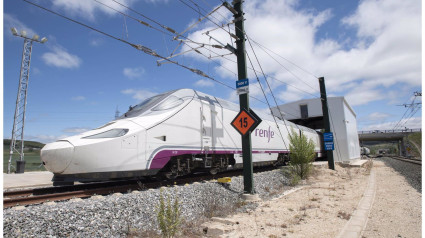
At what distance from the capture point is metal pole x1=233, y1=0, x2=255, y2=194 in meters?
8.46

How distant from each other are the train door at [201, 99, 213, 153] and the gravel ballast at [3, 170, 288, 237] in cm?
233

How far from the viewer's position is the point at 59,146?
6312 mm

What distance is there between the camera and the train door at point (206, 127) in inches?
369

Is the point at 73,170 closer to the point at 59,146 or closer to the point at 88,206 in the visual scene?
the point at 59,146

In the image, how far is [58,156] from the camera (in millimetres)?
6203

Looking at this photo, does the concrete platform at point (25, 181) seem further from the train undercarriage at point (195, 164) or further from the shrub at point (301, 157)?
the shrub at point (301, 157)

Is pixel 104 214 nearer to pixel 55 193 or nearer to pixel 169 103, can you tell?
pixel 55 193

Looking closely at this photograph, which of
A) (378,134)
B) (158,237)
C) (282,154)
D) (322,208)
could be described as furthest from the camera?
(378,134)

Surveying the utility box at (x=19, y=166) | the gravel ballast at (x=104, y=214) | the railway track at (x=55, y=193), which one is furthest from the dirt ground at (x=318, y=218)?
the utility box at (x=19, y=166)

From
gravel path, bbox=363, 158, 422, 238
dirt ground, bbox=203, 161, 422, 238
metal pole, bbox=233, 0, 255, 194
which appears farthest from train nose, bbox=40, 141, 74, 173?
gravel path, bbox=363, 158, 422, 238

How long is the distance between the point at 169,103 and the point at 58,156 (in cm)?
373

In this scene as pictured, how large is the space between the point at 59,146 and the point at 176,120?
Result: 3.35 meters

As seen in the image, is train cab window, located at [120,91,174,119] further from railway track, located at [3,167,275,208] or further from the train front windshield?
railway track, located at [3,167,275,208]

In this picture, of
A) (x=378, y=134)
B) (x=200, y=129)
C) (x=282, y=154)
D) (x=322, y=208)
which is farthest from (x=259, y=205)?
(x=378, y=134)
